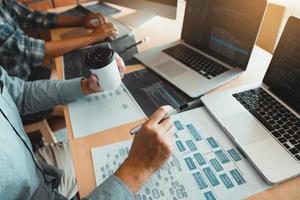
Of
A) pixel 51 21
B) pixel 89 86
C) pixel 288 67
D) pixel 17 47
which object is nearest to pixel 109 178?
pixel 89 86

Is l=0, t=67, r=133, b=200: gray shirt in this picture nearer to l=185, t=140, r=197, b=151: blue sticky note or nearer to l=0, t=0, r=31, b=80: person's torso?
l=185, t=140, r=197, b=151: blue sticky note

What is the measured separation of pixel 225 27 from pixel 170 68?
249 millimetres

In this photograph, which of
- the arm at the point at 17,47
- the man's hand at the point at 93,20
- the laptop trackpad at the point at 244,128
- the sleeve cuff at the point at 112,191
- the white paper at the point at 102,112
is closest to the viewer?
the sleeve cuff at the point at 112,191

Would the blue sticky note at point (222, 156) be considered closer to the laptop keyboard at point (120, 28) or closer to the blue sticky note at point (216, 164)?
the blue sticky note at point (216, 164)

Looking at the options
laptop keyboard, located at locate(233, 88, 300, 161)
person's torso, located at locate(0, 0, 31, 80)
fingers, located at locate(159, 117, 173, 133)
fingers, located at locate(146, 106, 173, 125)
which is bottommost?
person's torso, located at locate(0, 0, 31, 80)

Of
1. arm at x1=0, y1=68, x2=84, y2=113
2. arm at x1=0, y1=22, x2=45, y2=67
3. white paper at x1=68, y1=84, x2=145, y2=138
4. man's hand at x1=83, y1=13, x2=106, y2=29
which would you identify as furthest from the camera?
man's hand at x1=83, y1=13, x2=106, y2=29

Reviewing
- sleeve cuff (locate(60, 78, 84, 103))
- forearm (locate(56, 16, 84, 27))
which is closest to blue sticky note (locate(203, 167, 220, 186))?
sleeve cuff (locate(60, 78, 84, 103))

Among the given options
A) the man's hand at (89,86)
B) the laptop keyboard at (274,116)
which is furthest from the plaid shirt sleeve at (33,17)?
the laptop keyboard at (274,116)

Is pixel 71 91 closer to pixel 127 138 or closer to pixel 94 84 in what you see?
pixel 94 84

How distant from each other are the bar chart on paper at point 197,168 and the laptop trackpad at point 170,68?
265 mm

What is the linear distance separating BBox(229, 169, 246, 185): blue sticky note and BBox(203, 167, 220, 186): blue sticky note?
0.14ft

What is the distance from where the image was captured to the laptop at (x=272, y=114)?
0.64 m

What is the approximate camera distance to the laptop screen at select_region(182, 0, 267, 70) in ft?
2.87

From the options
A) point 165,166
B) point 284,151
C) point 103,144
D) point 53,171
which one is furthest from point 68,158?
point 284,151
